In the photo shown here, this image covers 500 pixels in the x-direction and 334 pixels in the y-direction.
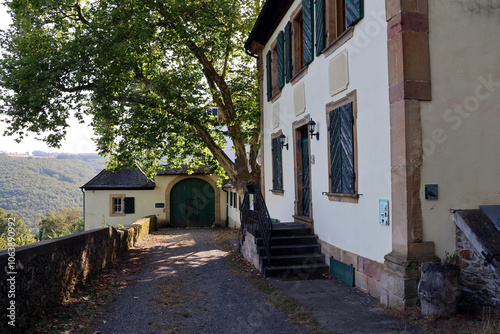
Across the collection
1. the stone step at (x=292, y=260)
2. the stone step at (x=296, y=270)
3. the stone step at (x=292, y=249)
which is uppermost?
the stone step at (x=292, y=249)

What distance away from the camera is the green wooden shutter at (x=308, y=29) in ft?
27.9

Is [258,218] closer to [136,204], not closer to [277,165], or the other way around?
[277,165]

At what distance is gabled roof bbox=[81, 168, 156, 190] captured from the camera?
78.6ft

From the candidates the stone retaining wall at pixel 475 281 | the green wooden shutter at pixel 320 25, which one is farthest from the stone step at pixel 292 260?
the green wooden shutter at pixel 320 25

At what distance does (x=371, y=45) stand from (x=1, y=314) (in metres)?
5.84

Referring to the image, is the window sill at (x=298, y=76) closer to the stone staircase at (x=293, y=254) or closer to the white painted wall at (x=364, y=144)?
the white painted wall at (x=364, y=144)

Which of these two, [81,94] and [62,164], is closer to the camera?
[81,94]

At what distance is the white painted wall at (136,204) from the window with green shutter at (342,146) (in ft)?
57.1

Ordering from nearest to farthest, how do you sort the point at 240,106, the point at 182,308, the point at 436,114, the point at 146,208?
the point at 436,114 → the point at 182,308 → the point at 240,106 → the point at 146,208

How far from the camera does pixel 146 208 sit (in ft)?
79.3

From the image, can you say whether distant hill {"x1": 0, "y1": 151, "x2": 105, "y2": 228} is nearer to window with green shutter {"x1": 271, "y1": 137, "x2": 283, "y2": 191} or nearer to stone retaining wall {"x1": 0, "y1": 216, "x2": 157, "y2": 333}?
window with green shutter {"x1": 271, "y1": 137, "x2": 283, "y2": 191}

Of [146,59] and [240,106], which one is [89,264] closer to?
[146,59]

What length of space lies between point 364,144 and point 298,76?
361 centimetres

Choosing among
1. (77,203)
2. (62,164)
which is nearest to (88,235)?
(77,203)
